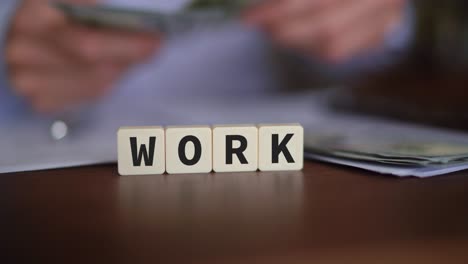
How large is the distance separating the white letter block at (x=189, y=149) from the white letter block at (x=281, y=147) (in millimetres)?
65

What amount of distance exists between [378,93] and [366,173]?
1.93 feet

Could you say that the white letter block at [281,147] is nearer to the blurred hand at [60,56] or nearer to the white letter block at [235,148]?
the white letter block at [235,148]

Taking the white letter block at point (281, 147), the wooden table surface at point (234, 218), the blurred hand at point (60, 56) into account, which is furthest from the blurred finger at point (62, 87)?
the white letter block at point (281, 147)

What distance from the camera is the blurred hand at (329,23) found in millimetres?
1312

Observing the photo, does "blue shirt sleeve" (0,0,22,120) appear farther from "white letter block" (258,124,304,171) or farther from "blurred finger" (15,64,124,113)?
"white letter block" (258,124,304,171)

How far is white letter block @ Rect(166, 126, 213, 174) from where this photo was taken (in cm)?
69

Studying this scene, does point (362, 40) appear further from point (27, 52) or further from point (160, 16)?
point (27, 52)

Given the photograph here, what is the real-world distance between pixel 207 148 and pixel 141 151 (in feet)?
0.26

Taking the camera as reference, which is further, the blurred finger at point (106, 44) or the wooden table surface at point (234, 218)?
the blurred finger at point (106, 44)

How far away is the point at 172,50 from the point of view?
1.27 m

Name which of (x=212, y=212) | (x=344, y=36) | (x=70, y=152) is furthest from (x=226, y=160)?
(x=344, y=36)

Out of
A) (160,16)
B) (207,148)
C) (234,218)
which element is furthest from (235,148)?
(160,16)

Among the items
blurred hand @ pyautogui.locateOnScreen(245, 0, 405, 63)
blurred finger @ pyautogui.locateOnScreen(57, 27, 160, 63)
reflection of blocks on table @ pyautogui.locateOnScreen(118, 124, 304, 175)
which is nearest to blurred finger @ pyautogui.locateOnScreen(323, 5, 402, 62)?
blurred hand @ pyautogui.locateOnScreen(245, 0, 405, 63)

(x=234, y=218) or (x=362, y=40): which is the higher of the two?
(x=362, y=40)
